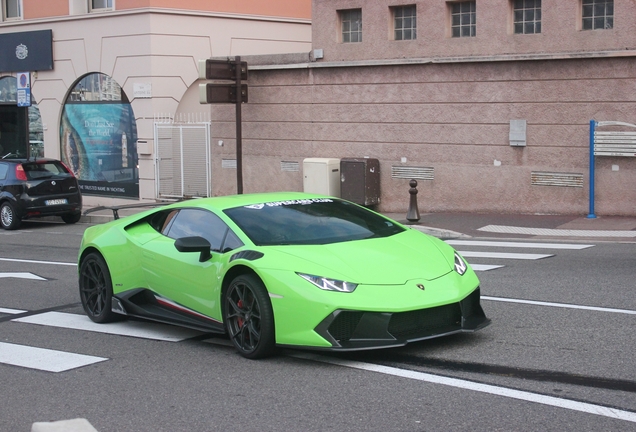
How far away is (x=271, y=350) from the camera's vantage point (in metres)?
7.04

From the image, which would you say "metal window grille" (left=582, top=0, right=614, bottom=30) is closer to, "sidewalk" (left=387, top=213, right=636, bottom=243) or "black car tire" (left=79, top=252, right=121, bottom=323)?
"sidewalk" (left=387, top=213, right=636, bottom=243)

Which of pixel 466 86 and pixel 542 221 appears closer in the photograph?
pixel 542 221

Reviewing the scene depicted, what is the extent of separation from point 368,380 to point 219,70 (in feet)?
49.8

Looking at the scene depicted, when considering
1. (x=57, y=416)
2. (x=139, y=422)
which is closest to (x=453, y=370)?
(x=139, y=422)

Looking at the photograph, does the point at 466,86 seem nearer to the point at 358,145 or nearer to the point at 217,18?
the point at 358,145

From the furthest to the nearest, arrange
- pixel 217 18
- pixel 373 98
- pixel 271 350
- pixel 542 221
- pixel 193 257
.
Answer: pixel 217 18, pixel 373 98, pixel 542 221, pixel 193 257, pixel 271 350

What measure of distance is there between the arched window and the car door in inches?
726

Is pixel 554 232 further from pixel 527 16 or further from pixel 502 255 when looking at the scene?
pixel 527 16

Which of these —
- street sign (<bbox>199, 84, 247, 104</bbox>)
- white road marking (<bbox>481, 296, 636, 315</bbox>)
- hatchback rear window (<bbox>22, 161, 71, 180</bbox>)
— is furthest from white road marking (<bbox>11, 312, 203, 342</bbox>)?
hatchback rear window (<bbox>22, 161, 71, 180</bbox>)

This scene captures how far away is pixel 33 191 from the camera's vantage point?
21.3 m

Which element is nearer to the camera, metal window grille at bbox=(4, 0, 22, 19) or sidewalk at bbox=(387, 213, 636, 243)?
A: sidewalk at bbox=(387, 213, 636, 243)

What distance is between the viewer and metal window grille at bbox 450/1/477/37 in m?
18.8

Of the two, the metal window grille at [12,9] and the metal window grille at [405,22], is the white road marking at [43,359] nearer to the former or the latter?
the metal window grille at [405,22]

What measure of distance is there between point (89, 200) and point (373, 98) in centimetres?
1192
